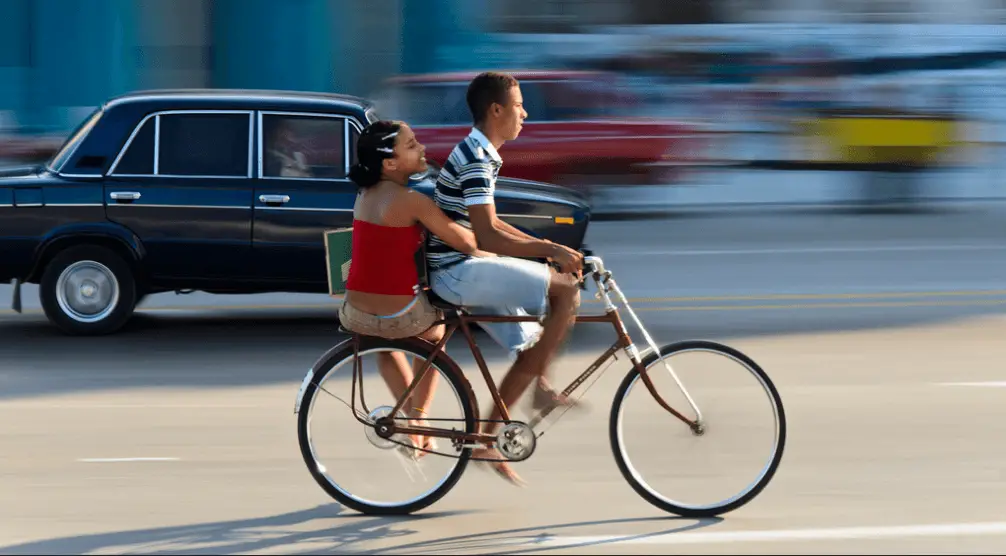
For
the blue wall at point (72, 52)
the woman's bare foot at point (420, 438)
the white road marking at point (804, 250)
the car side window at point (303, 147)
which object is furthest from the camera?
the blue wall at point (72, 52)

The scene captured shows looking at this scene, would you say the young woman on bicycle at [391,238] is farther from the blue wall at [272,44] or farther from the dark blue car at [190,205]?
the blue wall at [272,44]

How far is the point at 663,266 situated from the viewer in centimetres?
1378

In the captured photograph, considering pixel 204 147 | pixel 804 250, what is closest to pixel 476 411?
pixel 204 147

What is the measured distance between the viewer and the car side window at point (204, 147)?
9.79 meters

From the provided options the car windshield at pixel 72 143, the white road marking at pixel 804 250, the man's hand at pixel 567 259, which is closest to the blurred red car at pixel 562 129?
the white road marking at pixel 804 250

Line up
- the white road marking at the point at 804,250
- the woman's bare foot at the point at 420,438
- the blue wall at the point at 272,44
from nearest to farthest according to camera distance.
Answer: the woman's bare foot at the point at 420,438 < the white road marking at the point at 804,250 < the blue wall at the point at 272,44

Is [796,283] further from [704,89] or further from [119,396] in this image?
[704,89]

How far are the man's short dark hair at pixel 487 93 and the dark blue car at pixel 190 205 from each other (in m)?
4.08

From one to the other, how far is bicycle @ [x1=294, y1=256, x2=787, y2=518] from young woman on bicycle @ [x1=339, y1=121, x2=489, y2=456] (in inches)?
2.6

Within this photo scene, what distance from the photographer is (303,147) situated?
9.82 m

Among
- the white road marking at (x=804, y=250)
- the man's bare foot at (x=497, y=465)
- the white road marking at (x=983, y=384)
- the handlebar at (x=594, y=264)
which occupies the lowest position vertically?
the white road marking at (x=804, y=250)

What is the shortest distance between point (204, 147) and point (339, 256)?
4.36m

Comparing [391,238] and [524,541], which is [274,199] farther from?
[524,541]

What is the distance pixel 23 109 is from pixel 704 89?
893cm
